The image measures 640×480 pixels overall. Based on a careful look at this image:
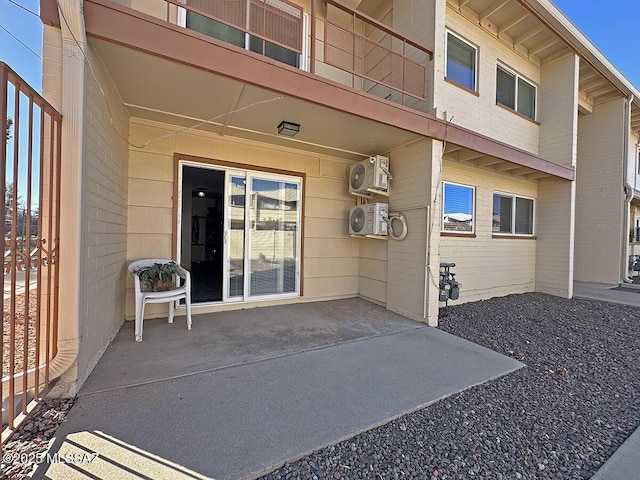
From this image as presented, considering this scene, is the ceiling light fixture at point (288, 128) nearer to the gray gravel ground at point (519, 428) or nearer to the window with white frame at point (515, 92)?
the gray gravel ground at point (519, 428)

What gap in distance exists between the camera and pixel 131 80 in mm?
2822

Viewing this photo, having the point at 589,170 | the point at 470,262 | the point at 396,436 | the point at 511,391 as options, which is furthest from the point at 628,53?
the point at 396,436

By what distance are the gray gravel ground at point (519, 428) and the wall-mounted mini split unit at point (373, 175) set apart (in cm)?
264

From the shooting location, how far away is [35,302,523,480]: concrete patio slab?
1489 mm

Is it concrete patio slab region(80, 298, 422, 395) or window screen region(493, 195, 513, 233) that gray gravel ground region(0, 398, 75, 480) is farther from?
window screen region(493, 195, 513, 233)

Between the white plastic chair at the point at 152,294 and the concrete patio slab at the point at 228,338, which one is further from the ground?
the white plastic chair at the point at 152,294

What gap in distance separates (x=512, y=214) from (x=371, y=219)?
3851 mm

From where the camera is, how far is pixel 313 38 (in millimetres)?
3092

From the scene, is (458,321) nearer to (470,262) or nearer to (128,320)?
(470,262)

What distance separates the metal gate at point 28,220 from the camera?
5.06ft

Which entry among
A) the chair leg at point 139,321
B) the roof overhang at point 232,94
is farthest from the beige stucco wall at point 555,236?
the chair leg at point 139,321

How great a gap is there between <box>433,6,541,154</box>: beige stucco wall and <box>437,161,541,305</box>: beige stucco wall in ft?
2.58

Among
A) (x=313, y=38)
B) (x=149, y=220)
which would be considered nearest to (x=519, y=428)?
(x=313, y=38)

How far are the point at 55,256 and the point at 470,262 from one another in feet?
19.6
